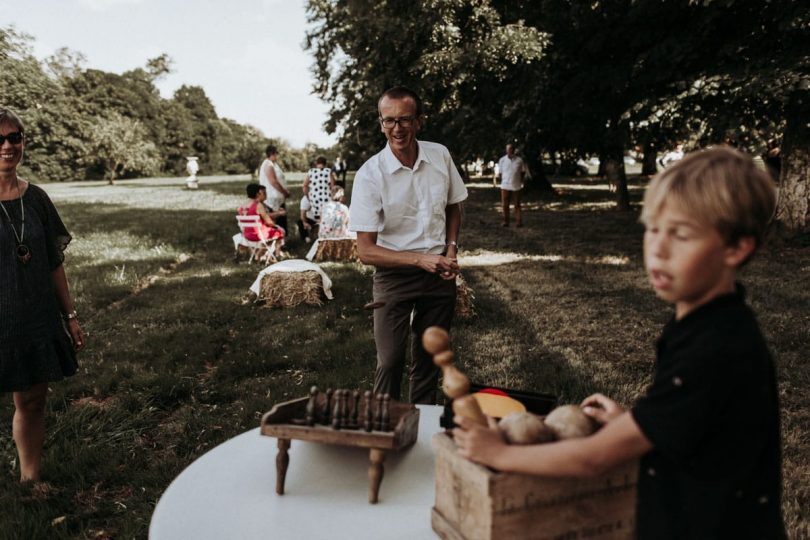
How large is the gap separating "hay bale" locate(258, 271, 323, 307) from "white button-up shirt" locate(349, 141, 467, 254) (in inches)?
208

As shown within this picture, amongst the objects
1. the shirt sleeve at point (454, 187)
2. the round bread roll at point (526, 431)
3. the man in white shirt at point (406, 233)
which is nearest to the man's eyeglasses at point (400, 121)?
the man in white shirt at point (406, 233)

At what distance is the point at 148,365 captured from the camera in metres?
6.05

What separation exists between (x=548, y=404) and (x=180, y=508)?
3.86 feet

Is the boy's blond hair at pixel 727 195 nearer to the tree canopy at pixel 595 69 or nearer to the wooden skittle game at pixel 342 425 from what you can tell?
the wooden skittle game at pixel 342 425

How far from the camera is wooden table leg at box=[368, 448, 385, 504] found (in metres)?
1.74

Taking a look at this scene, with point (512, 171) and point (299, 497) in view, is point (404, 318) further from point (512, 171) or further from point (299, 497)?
point (512, 171)

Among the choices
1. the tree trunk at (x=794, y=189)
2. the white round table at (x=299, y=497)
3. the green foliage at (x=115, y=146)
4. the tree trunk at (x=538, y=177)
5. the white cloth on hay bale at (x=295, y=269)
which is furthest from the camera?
the green foliage at (x=115, y=146)

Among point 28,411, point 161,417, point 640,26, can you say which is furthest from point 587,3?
point 28,411

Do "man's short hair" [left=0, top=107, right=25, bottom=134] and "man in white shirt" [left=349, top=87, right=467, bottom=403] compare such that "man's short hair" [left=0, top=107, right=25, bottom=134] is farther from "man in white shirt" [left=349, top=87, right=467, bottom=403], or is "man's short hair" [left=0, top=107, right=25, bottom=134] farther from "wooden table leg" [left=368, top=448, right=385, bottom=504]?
"wooden table leg" [left=368, top=448, right=385, bottom=504]

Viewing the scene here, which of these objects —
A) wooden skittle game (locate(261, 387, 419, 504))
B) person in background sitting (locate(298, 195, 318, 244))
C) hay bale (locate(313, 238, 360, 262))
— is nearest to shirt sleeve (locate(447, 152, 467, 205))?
wooden skittle game (locate(261, 387, 419, 504))

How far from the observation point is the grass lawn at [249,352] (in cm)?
396

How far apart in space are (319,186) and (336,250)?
2.08m

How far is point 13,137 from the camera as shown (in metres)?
3.22

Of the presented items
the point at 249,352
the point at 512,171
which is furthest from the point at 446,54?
the point at 249,352
